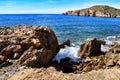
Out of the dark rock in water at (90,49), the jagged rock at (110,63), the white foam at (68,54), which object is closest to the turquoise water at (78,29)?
the white foam at (68,54)

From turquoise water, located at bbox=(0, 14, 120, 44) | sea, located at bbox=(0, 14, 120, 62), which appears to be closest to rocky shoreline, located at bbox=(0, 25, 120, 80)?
sea, located at bbox=(0, 14, 120, 62)

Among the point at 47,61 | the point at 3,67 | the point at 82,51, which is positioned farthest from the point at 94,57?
the point at 3,67

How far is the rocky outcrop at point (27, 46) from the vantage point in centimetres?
2188

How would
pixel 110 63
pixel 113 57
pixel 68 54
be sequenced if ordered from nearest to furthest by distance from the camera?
pixel 110 63, pixel 113 57, pixel 68 54

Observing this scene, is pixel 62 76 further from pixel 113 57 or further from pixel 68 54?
pixel 68 54

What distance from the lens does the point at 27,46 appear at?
80.0 ft

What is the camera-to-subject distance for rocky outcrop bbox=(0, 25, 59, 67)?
2188 cm

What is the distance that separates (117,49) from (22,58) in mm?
15444

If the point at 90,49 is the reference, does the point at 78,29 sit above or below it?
below

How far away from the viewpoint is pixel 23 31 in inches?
1075

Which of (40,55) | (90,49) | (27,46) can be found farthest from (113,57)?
(27,46)

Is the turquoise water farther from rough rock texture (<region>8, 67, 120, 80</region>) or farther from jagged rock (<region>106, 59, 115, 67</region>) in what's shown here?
rough rock texture (<region>8, 67, 120, 80</region>)

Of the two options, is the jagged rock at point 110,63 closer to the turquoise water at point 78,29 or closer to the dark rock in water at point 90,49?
the dark rock in water at point 90,49

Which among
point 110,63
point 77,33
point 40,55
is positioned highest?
point 40,55
